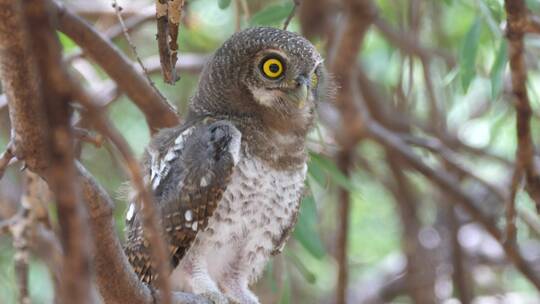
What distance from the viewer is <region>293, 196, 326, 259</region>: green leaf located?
10.0ft

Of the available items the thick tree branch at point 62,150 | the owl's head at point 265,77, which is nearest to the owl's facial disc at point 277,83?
the owl's head at point 265,77

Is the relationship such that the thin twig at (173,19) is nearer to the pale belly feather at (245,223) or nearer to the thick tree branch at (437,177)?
the pale belly feather at (245,223)

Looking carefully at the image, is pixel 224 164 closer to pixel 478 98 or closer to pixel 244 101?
pixel 244 101

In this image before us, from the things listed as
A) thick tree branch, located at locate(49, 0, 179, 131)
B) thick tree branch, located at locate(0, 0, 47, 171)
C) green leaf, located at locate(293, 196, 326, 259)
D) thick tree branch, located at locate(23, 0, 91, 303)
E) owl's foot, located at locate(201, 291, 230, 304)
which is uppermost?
thick tree branch, located at locate(23, 0, 91, 303)

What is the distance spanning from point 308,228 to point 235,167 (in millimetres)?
678

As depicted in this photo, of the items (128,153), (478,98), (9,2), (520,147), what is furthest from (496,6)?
(478,98)

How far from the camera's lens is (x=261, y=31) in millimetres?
2717

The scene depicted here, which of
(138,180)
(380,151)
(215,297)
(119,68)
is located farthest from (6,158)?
(380,151)

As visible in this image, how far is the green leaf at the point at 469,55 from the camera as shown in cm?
284

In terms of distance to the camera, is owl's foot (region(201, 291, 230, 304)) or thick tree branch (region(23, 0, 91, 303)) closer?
thick tree branch (region(23, 0, 91, 303))

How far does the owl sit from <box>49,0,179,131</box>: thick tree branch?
245 mm

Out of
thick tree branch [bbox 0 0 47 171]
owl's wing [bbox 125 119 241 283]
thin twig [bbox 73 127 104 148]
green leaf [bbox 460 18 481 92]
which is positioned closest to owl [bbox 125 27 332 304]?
owl's wing [bbox 125 119 241 283]

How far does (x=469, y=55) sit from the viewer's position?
2.90 m

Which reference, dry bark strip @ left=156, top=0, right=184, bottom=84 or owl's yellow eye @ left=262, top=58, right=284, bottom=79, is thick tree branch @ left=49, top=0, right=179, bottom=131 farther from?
dry bark strip @ left=156, top=0, right=184, bottom=84
